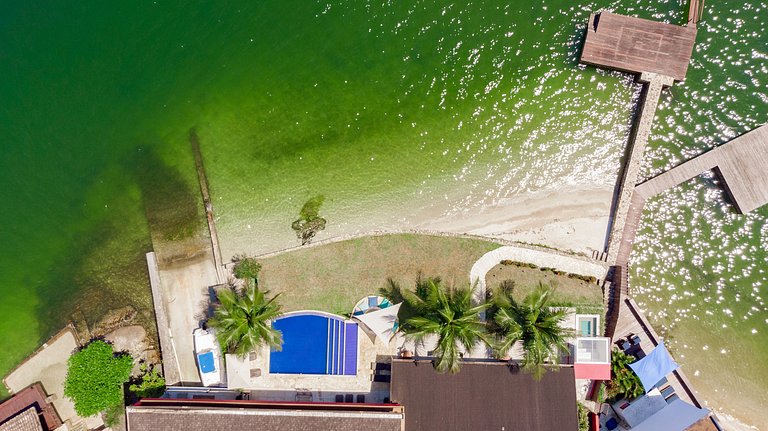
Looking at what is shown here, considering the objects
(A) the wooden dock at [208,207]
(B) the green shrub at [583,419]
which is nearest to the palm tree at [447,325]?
(B) the green shrub at [583,419]

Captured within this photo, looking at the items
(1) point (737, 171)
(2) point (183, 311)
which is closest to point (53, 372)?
(2) point (183, 311)

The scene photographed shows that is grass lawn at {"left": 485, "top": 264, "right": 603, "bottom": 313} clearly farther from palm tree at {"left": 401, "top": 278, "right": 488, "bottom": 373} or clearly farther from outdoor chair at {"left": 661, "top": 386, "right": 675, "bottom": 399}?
outdoor chair at {"left": 661, "top": 386, "right": 675, "bottom": 399}

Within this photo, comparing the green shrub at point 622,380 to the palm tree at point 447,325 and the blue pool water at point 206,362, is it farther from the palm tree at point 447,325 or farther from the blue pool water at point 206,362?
the blue pool water at point 206,362

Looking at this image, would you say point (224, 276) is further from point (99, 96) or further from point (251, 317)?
point (99, 96)

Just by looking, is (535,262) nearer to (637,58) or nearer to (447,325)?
(447,325)

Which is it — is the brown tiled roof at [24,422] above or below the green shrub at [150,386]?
below

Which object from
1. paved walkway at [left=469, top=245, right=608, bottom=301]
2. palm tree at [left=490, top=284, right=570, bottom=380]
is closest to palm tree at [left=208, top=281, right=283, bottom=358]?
paved walkway at [left=469, top=245, right=608, bottom=301]
